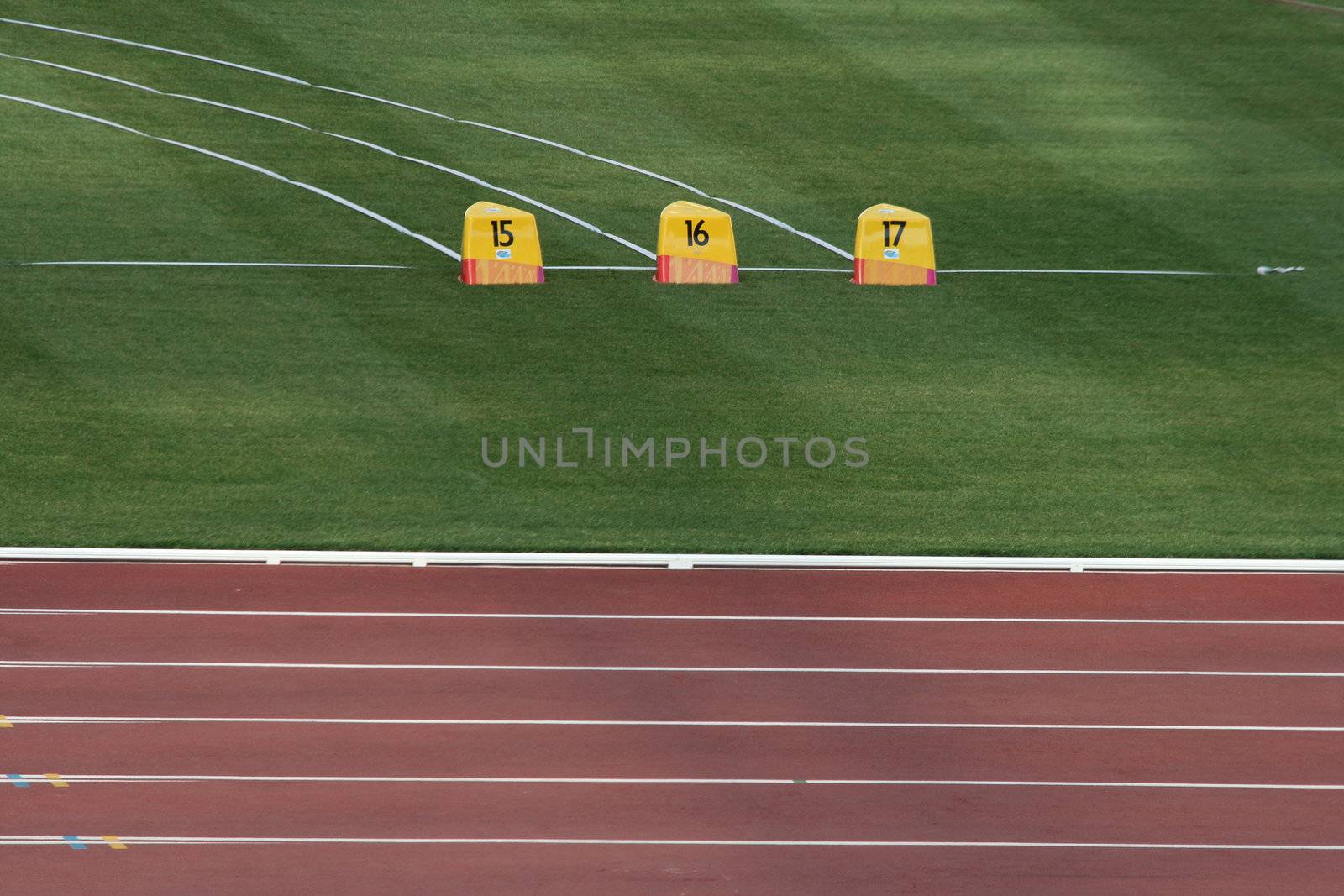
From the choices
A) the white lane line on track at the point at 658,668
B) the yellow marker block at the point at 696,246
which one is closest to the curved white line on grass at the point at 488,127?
the yellow marker block at the point at 696,246

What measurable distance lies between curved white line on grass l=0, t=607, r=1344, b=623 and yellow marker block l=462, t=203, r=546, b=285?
4.28 meters

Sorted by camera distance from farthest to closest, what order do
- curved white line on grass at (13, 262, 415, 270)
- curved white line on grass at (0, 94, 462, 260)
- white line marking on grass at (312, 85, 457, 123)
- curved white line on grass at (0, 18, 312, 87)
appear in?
curved white line on grass at (0, 18, 312, 87), white line marking on grass at (312, 85, 457, 123), curved white line on grass at (0, 94, 462, 260), curved white line on grass at (13, 262, 415, 270)

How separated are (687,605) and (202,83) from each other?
30.3ft

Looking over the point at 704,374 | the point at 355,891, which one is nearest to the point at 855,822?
the point at 355,891

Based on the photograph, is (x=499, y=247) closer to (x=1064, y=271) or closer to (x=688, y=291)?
(x=688, y=291)

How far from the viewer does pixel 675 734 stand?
7.34 meters

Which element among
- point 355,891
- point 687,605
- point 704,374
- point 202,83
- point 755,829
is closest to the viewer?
point 355,891

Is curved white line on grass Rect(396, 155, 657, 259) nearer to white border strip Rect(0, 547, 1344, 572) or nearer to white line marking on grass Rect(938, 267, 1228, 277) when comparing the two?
white line marking on grass Rect(938, 267, 1228, 277)

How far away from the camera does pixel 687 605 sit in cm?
853

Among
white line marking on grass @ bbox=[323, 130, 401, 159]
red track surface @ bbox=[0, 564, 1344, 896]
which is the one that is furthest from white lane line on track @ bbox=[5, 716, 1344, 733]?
white line marking on grass @ bbox=[323, 130, 401, 159]

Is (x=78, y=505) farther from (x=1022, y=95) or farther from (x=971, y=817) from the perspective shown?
(x=1022, y=95)

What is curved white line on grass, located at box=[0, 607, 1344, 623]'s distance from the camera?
8312mm

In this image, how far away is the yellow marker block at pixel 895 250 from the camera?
12.2 m

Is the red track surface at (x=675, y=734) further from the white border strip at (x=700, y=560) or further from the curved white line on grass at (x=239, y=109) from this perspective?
the curved white line on grass at (x=239, y=109)
